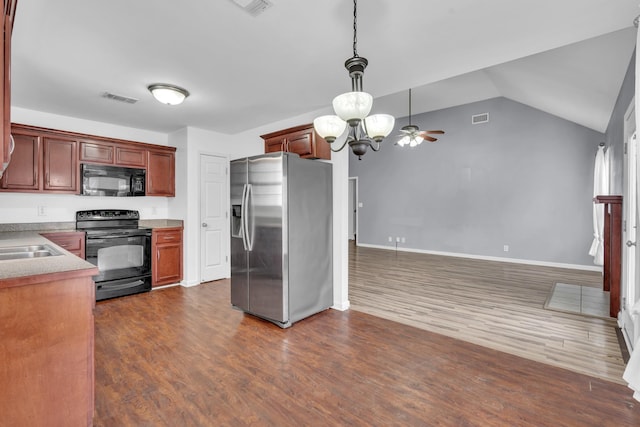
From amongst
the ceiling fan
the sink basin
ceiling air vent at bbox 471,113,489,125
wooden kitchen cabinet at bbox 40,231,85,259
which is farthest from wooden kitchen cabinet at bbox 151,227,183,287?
ceiling air vent at bbox 471,113,489,125

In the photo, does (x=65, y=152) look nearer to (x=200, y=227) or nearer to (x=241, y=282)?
(x=200, y=227)

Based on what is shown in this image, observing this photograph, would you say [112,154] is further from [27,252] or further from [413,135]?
[413,135]

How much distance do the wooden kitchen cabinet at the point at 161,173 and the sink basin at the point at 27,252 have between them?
2.24 m

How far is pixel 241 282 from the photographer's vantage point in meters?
3.52

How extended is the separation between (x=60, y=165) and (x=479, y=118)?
7.34 m

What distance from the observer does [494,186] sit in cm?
648

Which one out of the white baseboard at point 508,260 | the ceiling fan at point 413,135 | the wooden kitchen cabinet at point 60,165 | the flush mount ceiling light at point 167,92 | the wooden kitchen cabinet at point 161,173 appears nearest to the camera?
the flush mount ceiling light at point 167,92

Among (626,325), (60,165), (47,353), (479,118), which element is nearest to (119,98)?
(60,165)

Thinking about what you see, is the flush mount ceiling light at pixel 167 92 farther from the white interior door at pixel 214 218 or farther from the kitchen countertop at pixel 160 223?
the kitchen countertop at pixel 160 223

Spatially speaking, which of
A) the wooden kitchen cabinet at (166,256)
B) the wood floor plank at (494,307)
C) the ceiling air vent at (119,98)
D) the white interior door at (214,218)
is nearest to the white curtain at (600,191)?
the wood floor plank at (494,307)

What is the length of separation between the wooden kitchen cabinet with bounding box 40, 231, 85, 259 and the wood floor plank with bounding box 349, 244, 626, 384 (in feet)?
11.3

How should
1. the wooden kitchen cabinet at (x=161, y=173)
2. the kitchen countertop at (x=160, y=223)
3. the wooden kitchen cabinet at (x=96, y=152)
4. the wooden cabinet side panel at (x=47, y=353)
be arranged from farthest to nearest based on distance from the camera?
the kitchen countertop at (x=160, y=223) → the wooden kitchen cabinet at (x=161, y=173) → the wooden kitchen cabinet at (x=96, y=152) → the wooden cabinet side panel at (x=47, y=353)

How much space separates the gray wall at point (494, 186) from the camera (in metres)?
5.65

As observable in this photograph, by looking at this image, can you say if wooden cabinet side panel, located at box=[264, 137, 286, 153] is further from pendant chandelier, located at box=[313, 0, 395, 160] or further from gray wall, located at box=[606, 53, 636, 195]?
gray wall, located at box=[606, 53, 636, 195]
